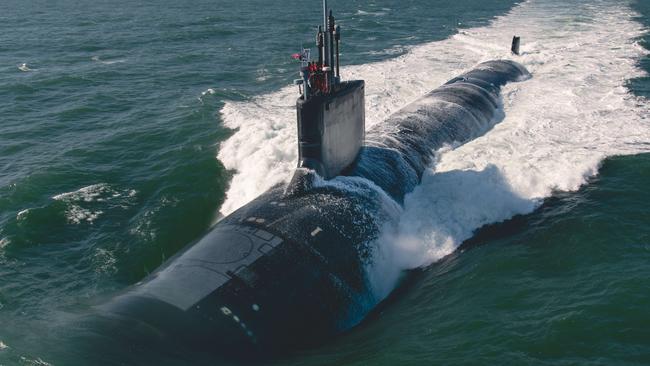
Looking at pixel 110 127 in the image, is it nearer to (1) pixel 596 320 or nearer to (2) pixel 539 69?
(1) pixel 596 320

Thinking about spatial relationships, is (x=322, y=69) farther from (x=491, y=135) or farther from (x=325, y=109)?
(x=491, y=135)

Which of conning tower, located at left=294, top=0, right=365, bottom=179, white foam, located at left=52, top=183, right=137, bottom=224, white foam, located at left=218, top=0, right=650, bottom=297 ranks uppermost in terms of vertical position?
conning tower, located at left=294, top=0, right=365, bottom=179

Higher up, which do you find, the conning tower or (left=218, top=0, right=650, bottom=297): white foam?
the conning tower

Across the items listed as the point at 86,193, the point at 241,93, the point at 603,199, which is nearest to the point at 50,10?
the point at 241,93

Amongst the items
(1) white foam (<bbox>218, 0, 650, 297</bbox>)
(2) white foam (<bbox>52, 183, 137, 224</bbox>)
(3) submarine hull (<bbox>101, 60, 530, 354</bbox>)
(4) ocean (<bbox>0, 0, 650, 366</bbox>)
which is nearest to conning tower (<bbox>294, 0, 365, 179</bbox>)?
(3) submarine hull (<bbox>101, 60, 530, 354</bbox>)

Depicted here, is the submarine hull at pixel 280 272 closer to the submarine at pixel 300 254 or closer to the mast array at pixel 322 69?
the submarine at pixel 300 254

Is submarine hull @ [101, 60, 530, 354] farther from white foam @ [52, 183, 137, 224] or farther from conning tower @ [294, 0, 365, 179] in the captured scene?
white foam @ [52, 183, 137, 224]

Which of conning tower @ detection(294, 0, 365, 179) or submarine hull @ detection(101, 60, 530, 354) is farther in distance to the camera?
conning tower @ detection(294, 0, 365, 179)
